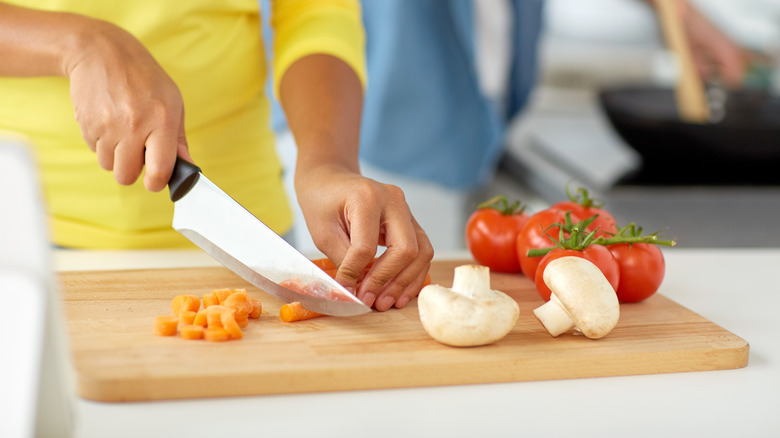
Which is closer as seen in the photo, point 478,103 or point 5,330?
point 5,330

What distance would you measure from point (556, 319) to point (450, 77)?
1.31m

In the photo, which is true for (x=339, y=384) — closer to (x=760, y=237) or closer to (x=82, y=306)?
(x=82, y=306)

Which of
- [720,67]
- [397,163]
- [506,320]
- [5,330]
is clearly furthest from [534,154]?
[5,330]

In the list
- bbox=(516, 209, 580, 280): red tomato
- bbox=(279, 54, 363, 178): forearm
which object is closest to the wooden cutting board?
bbox=(516, 209, 580, 280): red tomato

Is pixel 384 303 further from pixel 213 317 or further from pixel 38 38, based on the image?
pixel 38 38

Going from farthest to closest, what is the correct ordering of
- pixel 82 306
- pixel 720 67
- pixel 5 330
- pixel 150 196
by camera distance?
pixel 720 67 → pixel 150 196 → pixel 82 306 → pixel 5 330

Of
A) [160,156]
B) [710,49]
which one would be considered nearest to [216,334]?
[160,156]

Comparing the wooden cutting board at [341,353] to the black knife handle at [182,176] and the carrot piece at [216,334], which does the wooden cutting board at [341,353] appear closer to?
the carrot piece at [216,334]

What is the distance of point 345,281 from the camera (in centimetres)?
90

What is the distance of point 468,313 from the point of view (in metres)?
0.74

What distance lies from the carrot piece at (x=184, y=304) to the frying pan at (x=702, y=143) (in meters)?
1.17

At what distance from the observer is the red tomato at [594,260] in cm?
90

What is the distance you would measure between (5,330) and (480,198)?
1.91m

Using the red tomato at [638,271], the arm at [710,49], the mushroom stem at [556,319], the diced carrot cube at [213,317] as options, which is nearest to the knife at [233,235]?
the diced carrot cube at [213,317]
